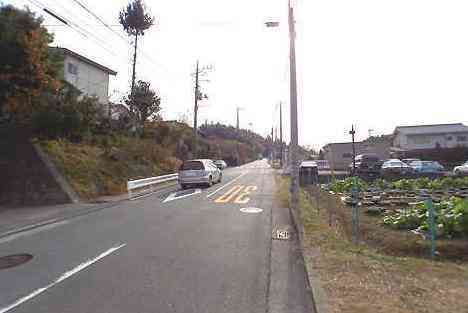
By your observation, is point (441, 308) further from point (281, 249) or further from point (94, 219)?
point (94, 219)

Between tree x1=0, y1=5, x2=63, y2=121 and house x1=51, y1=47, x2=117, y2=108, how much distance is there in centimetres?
1445

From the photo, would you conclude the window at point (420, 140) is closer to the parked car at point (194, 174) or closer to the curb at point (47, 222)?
→ the parked car at point (194, 174)

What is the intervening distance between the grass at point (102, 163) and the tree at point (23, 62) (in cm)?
270

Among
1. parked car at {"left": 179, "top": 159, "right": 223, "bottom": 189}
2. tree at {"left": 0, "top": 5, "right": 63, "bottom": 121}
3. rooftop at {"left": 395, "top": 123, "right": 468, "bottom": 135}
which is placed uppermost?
rooftop at {"left": 395, "top": 123, "right": 468, "bottom": 135}

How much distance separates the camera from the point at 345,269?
20.6 feet

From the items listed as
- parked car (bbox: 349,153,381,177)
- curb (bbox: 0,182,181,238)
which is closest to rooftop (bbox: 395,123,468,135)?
parked car (bbox: 349,153,381,177)

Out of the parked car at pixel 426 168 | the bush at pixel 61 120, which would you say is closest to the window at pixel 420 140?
the parked car at pixel 426 168

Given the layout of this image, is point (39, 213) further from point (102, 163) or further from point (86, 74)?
point (86, 74)

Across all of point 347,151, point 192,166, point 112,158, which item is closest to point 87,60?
point 112,158

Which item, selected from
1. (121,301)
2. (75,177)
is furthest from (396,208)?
(75,177)

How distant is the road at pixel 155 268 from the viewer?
5164mm

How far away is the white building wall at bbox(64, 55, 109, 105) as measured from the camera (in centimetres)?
3331

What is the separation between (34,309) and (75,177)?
1425cm

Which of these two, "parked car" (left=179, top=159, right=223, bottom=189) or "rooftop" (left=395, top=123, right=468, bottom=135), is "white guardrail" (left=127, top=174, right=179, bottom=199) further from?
"rooftop" (left=395, top=123, right=468, bottom=135)
